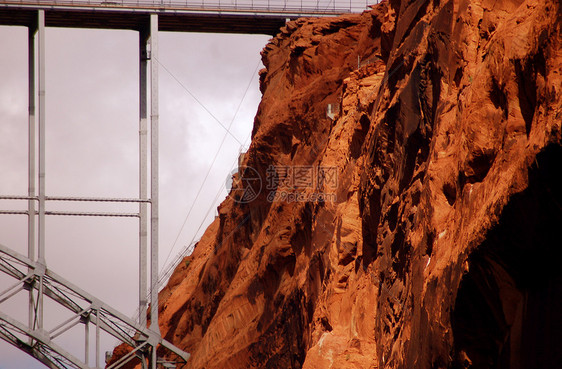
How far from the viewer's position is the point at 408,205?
20188 mm

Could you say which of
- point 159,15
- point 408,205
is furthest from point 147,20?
point 408,205

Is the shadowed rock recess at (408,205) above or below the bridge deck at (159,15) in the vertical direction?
below

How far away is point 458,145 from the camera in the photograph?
17234mm

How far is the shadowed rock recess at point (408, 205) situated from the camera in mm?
14102

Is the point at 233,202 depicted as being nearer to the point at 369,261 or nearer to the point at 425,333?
the point at 369,261

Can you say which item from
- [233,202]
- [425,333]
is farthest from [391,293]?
[233,202]

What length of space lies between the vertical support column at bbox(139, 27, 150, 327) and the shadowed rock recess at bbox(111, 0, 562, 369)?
410 cm

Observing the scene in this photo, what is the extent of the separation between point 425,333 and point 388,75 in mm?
8360

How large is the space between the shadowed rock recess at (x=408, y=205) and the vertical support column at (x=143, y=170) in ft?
13.4
